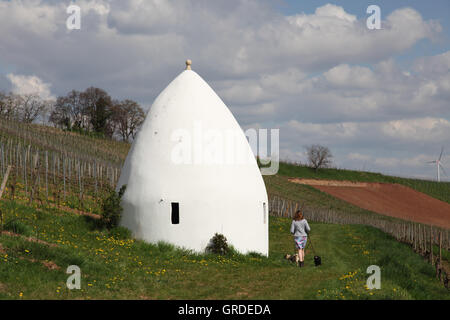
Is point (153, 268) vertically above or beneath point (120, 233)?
beneath

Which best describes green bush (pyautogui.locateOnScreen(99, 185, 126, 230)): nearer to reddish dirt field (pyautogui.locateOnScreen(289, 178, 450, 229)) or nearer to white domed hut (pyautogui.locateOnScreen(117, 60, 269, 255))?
white domed hut (pyautogui.locateOnScreen(117, 60, 269, 255))

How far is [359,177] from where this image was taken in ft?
268

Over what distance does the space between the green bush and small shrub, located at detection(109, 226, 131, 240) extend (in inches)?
15.2

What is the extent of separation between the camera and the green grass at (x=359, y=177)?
77.2 meters

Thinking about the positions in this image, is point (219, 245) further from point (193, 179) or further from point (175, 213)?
point (193, 179)

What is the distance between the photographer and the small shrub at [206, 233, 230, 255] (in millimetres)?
15391

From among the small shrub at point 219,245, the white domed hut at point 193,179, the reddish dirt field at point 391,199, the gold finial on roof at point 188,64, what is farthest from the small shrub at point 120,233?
the reddish dirt field at point 391,199

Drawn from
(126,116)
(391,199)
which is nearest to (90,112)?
(126,116)

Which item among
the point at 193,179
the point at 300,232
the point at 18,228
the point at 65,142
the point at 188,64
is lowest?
the point at 300,232

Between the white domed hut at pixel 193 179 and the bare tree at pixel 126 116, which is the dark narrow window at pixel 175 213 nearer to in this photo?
the white domed hut at pixel 193 179

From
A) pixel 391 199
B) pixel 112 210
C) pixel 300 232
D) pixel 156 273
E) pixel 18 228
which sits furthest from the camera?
pixel 391 199

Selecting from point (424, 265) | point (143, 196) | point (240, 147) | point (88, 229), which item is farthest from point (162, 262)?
point (424, 265)

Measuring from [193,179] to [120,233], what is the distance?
10.7ft

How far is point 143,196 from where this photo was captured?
1616 centimetres
